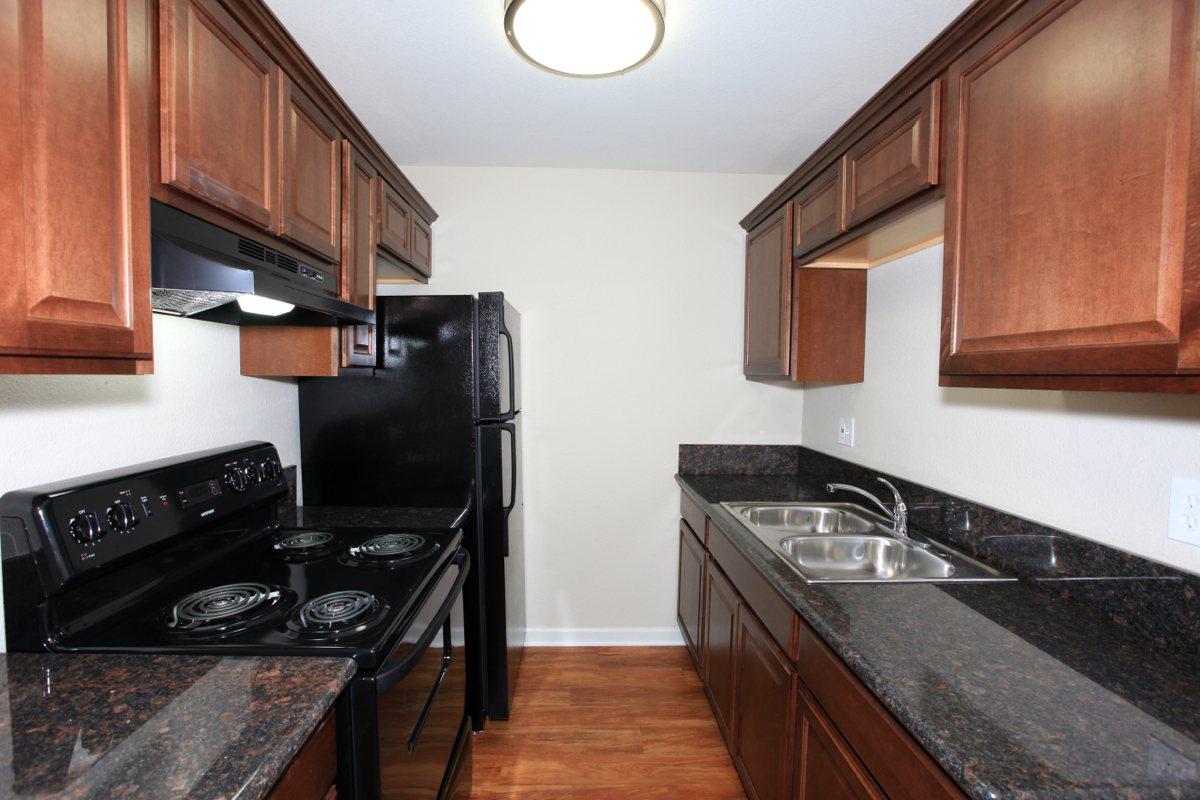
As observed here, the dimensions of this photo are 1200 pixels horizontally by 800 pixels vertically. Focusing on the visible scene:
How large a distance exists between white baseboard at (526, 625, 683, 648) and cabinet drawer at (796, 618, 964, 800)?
174cm

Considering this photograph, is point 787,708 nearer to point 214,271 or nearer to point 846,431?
point 846,431

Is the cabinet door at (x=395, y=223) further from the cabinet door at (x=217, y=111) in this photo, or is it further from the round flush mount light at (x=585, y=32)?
the round flush mount light at (x=585, y=32)

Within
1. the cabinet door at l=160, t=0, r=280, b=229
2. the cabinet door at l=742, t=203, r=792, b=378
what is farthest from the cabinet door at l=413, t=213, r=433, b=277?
the cabinet door at l=742, t=203, r=792, b=378

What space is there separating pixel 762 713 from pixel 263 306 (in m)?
1.83

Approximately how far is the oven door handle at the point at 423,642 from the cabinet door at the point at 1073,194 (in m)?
1.43

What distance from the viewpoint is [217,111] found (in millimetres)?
1189

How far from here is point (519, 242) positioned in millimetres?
2826

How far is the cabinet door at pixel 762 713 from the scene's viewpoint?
144cm

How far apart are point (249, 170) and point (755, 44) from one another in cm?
152

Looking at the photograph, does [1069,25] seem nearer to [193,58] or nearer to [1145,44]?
[1145,44]

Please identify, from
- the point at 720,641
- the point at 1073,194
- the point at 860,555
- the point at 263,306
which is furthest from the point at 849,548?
the point at 263,306

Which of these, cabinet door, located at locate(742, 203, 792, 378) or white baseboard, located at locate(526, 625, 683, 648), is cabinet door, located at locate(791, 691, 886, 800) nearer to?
cabinet door, located at locate(742, 203, 792, 378)

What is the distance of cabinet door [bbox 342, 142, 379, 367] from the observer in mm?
1811

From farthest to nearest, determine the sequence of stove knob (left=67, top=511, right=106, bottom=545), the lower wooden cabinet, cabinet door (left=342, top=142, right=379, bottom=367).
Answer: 1. cabinet door (left=342, top=142, right=379, bottom=367)
2. stove knob (left=67, top=511, right=106, bottom=545)
3. the lower wooden cabinet
